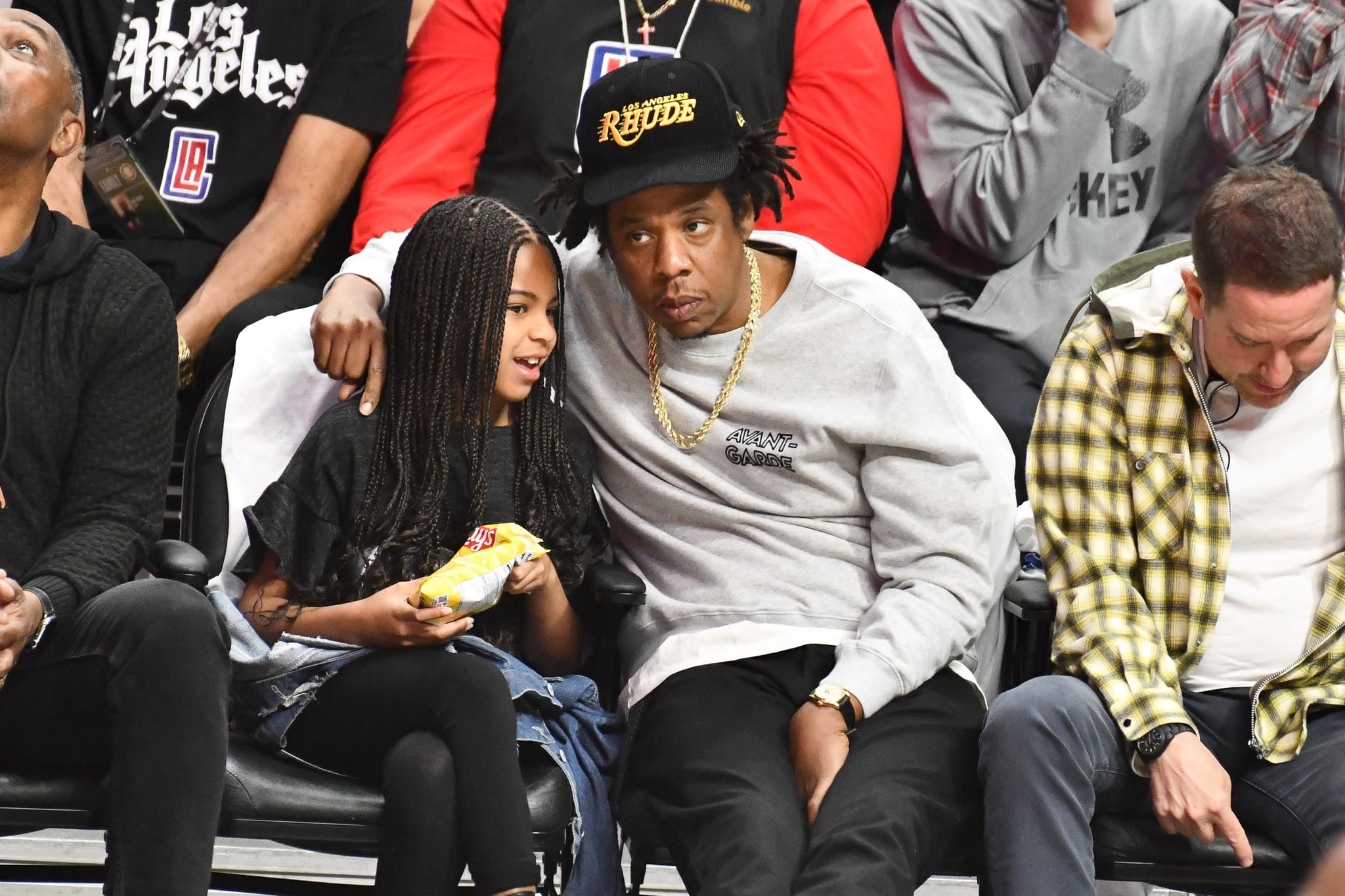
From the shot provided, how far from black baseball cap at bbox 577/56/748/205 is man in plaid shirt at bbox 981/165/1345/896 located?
2.09ft

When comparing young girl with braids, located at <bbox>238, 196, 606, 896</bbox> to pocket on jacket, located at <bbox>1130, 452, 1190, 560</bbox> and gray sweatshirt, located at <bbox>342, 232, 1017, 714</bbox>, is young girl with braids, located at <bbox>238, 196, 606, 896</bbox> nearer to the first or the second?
gray sweatshirt, located at <bbox>342, 232, 1017, 714</bbox>

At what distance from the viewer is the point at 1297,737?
2316 mm

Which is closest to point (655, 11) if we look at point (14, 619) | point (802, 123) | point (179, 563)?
point (802, 123)

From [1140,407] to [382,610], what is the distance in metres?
1.17

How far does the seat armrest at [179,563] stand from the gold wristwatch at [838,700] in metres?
0.89

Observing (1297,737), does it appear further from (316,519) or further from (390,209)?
(390,209)

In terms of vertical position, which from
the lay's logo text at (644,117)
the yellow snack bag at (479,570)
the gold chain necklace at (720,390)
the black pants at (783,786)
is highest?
the lay's logo text at (644,117)

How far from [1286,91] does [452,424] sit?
1.78 m

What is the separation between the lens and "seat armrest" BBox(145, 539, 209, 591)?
230 centimetres

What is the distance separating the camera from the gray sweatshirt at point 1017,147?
3262 mm

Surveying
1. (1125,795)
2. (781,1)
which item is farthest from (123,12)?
(1125,795)

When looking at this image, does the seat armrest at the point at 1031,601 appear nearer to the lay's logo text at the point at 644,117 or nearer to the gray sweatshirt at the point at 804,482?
the gray sweatshirt at the point at 804,482

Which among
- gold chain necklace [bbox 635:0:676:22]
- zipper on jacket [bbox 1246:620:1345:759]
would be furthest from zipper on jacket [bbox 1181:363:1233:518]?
gold chain necklace [bbox 635:0:676:22]

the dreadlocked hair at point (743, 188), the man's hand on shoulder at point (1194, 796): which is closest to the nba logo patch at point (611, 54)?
the dreadlocked hair at point (743, 188)
